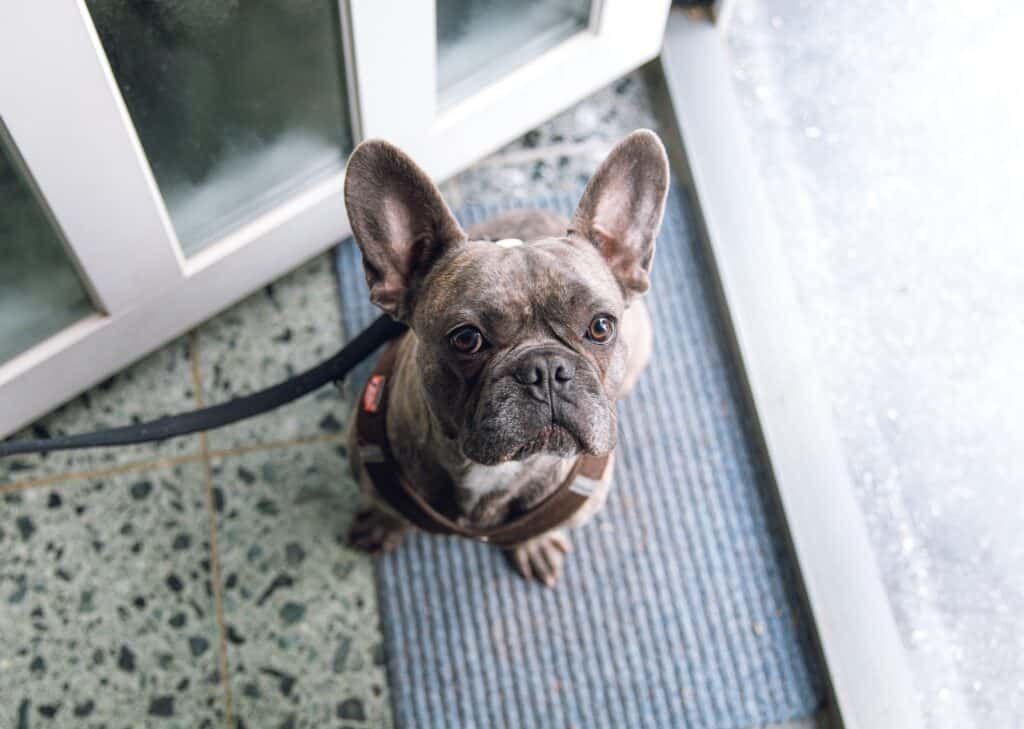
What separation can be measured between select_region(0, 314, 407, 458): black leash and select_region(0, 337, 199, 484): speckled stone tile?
46cm

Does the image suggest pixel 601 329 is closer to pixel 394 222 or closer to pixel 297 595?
pixel 394 222

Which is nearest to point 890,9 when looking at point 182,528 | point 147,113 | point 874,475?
point 874,475

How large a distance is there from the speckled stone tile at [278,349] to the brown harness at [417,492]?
52 centimetres

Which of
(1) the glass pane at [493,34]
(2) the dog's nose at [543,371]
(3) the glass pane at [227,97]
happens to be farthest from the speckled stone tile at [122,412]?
(2) the dog's nose at [543,371]

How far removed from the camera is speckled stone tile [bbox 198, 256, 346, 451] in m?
2.52

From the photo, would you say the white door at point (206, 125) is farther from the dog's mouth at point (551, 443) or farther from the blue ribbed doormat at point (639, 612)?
the dog's mouth at point (551, 443)

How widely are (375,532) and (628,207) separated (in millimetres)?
1034

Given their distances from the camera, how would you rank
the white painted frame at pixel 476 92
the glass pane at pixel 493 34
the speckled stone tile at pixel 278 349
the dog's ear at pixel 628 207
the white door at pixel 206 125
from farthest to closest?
1. the speckled stone tile at pixel 278 349
2. the glass pane at pixel 493 34
3. the white painted frame at pixel 476 92
4. the white door at pixel 206 125
5. the dog's ear at pixel 628 207

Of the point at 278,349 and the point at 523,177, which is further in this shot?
the point at 523,177

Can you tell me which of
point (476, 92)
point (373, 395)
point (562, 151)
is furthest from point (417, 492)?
point (562, 151)

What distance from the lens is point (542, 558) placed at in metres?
2.37

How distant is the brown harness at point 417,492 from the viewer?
1.92 meters

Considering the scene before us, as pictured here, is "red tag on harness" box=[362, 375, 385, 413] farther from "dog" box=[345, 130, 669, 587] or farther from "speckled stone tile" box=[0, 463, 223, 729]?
"speckled stone tile" box=[0, 463, 223, 729]

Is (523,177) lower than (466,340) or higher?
lower
